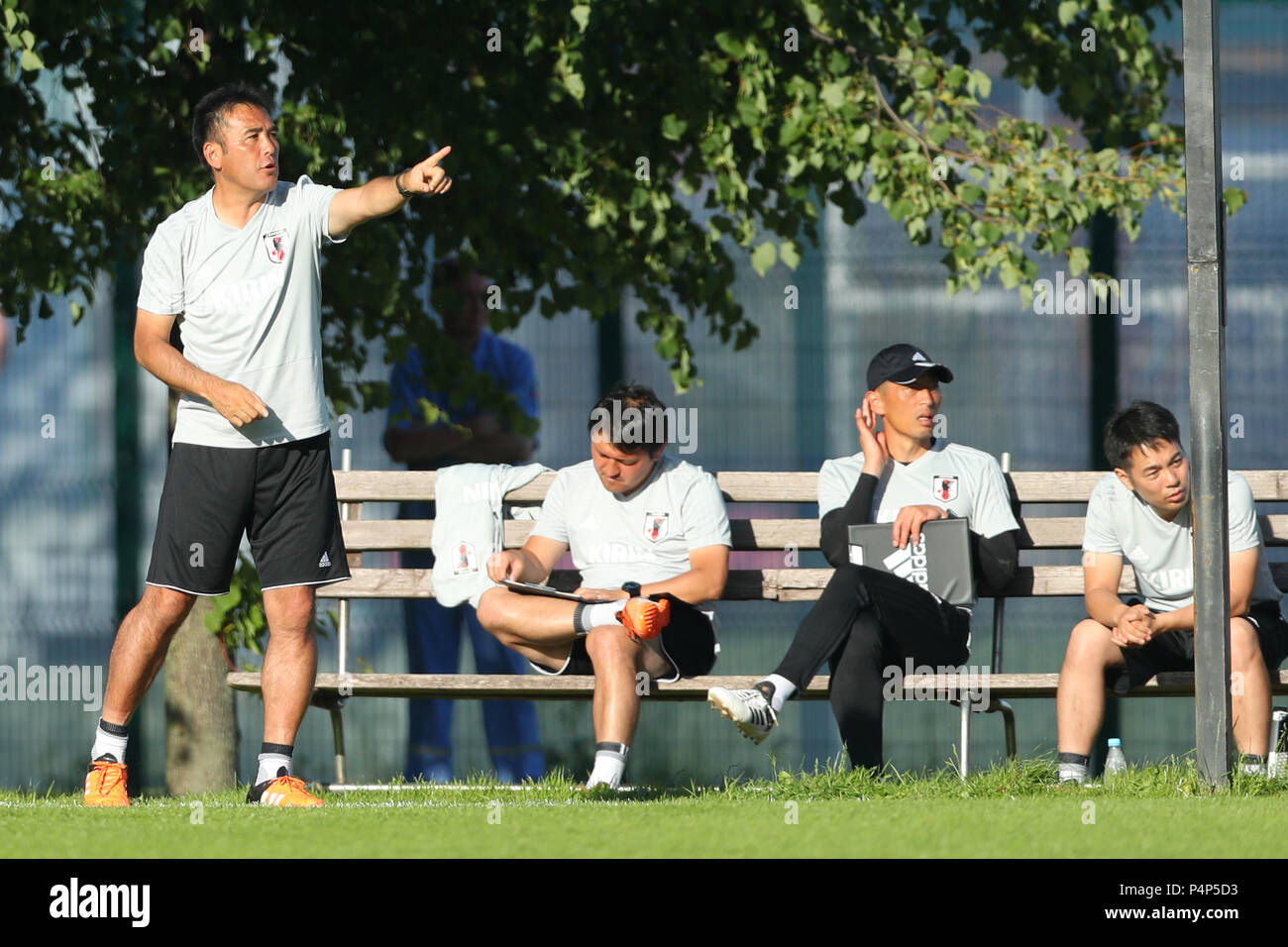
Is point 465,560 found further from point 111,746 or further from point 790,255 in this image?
point 111,746

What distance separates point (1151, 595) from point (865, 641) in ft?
3.53

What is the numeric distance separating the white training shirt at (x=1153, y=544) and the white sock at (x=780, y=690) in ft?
4.00

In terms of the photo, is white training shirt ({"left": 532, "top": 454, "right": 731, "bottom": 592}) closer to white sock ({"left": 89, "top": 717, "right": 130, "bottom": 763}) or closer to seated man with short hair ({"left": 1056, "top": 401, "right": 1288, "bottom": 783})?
seated man with short hair ({"left": 1056, "top": 401, "right": 1288, "bottom": 783})

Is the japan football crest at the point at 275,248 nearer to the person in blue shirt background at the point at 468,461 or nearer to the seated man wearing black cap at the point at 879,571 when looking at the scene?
the seated man wearing black cap at the point at 879,571

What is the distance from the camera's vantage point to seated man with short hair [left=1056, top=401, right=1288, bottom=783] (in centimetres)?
584

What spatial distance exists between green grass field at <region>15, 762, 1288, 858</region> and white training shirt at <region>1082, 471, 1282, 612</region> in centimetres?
109

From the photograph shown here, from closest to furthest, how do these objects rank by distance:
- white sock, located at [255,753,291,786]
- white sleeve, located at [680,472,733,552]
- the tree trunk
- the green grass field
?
the green grass field → white sock, located at [255,753,291,786] → white sleeve, located at [680,472,733,552] → the tree trunk

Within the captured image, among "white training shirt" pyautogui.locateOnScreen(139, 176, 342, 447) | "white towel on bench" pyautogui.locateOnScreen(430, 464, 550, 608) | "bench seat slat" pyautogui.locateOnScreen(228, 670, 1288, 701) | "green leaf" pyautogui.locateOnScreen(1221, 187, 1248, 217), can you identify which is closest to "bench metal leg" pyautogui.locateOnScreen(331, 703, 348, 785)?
"bench seat slat" pyautogui.locateOnScreen(228, 670, 1288, 701)

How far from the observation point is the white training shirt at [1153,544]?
625 centimetres

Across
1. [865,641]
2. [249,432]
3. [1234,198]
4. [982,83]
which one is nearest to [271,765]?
[249,432]

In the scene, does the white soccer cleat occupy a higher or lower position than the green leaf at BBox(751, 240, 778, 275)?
lower

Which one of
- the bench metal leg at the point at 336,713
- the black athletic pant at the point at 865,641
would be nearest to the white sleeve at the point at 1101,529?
the black athletic pant at the point at 865,641

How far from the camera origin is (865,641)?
5.93m
